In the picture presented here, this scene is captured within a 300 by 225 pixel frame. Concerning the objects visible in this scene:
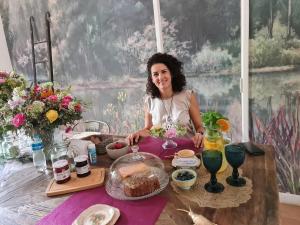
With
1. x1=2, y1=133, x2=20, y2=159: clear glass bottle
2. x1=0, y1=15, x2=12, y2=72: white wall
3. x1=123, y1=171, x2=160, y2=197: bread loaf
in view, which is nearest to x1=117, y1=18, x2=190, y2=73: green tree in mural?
x1=2, y1=133, x2=20, y2=159: clear glass bottle

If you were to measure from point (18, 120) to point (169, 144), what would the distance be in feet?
2.82

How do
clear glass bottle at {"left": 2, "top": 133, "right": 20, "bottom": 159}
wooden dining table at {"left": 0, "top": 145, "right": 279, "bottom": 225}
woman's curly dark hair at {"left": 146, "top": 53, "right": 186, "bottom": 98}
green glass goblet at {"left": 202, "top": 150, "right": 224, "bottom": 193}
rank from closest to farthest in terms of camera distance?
wooden dining table at {"left": 0, "top": 145, "right": 279, "bottom": 225}
green glass goblet at {"left": 202, "top": 150, "right": 224, "bottom": 193}
clear glass bottle at {"left": 2, "top": 133, "right": 20, "bottom": 159}
woman's curly dark hair at {"left": 146, "top": 53, "right": 186, "bottom": 98}

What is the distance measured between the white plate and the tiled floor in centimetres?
161

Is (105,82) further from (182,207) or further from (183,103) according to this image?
(182,207)

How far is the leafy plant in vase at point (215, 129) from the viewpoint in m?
1.13

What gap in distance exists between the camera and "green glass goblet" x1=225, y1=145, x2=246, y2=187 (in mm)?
1054

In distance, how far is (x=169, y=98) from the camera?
210 centimetres

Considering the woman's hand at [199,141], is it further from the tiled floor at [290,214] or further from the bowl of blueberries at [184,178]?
the tiled floor at [290,214]

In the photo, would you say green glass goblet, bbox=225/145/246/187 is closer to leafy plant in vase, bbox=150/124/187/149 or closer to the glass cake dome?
the glass cake dome

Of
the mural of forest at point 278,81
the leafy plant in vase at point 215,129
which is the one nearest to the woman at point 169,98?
Result: the mural of forest at point 278,81

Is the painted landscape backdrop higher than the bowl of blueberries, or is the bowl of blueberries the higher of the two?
the painted landscape backdrop

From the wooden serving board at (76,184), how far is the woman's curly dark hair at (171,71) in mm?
1036

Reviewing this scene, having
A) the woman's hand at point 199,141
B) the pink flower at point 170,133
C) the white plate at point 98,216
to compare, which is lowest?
the white plate at point 98,216

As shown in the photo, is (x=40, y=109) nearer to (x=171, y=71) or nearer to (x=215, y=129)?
(x=215, y=129)
